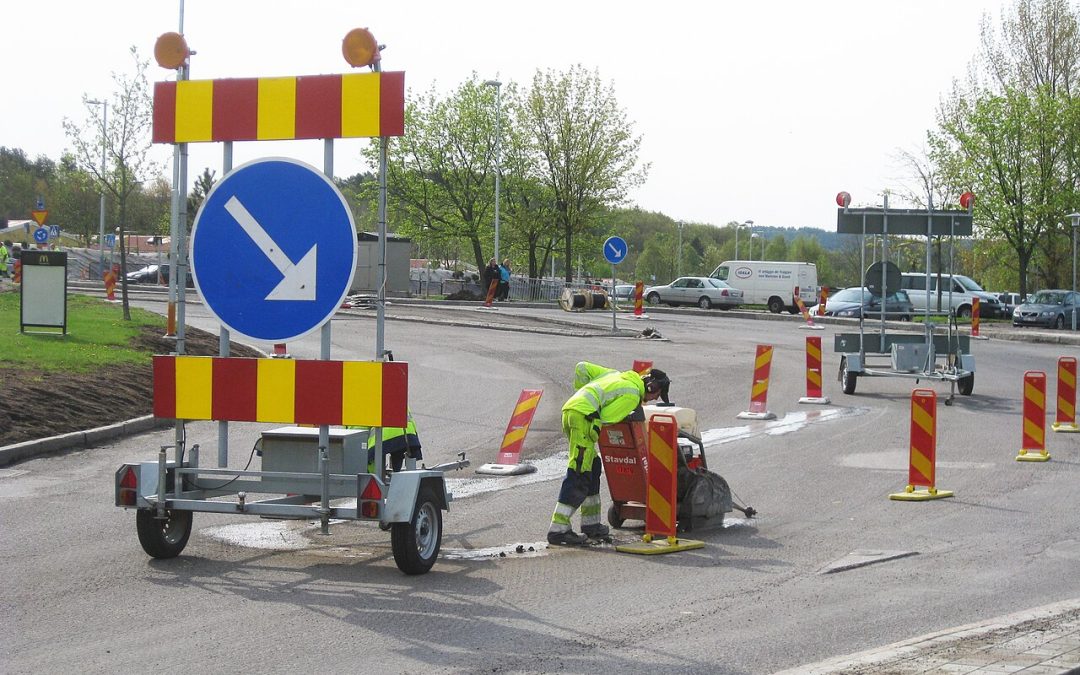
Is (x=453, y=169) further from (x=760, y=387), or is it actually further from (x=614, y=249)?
(x=760, y=387)

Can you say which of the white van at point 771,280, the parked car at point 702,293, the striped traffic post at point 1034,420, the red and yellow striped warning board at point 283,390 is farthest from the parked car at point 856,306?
the red and yellow striped warning board at point 283,390

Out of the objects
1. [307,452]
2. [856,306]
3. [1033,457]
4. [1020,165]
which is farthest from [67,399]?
[1020,165]

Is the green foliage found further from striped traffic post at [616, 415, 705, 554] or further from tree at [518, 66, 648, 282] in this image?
tree at [518, 66, 648, 282]

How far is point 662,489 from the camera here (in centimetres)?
899

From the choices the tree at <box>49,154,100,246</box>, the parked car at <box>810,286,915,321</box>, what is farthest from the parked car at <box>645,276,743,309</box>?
the tree at <box>49,154,100,246</box>

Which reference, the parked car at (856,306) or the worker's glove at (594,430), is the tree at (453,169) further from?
the worker's glove at (594,430)

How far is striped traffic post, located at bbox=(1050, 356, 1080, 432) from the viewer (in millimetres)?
15570

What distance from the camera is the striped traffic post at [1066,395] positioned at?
51.1 ft

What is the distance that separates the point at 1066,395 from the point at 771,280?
134 feet

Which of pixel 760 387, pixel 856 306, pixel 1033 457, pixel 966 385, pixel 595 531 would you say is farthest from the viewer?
pixel 856 306

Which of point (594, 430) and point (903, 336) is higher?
point (903, 336)

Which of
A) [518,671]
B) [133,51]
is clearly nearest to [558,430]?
[518,671]

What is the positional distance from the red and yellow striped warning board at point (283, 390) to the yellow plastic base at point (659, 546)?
2318mm

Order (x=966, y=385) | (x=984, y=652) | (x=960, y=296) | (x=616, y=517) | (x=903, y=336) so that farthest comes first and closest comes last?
(x=960, y=296)
(x=966, y=385)
(x=903, y=336)
(x=616, y=517)
(x=984, y=652)
